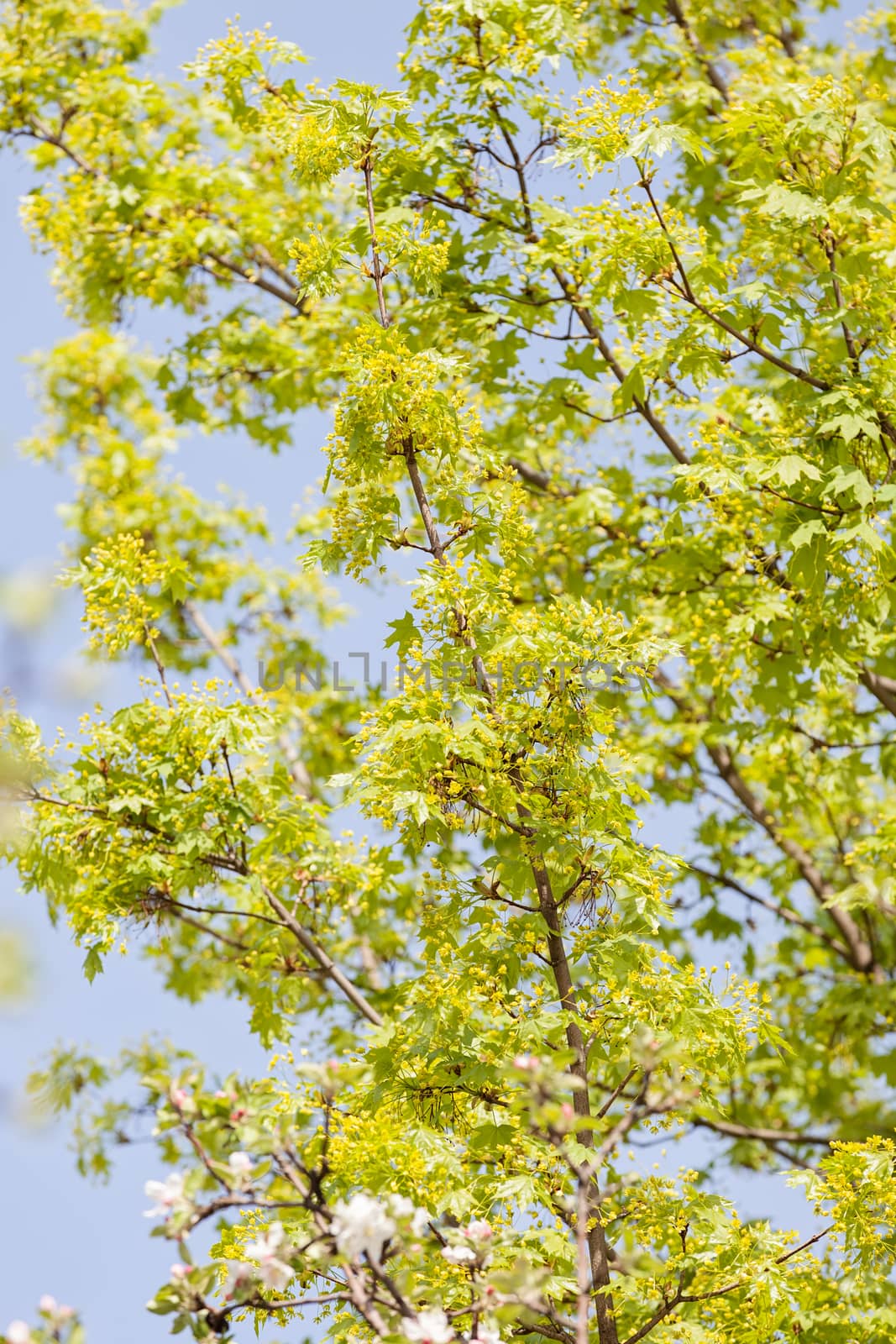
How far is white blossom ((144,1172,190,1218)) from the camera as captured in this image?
3.26 meters

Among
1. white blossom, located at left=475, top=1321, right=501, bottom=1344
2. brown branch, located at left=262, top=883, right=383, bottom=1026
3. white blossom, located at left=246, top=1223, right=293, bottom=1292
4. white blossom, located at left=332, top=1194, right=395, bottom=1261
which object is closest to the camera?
white blossom, located at left=332, top=1194, right=395, bottom=1261

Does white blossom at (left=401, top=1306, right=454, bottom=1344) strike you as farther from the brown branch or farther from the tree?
the brown branch

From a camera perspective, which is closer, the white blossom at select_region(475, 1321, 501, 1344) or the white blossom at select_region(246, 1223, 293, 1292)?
the white blossom at select_region(246, 1223, 293, 1292)

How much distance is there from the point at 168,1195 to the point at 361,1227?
1.59 feet

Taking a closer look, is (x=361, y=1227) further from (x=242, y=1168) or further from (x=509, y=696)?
(x=509, y=696)

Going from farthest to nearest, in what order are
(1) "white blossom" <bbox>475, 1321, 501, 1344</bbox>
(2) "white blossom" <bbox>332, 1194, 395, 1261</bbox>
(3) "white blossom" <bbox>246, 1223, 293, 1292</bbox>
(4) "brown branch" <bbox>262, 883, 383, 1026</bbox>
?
(4) "brown branch" <bbox>262, 883, 383, 1026</bbox> → (1) "white blossom" <bbox>475, 1321, 501, 1344</bbox> → (3) "white blossom" <bbox>246, 1223, 293, 1292</bbox> → (2) "white blossom" <bbox>332, 1194, 395, 1261</bbox>

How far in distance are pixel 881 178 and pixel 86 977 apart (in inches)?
255

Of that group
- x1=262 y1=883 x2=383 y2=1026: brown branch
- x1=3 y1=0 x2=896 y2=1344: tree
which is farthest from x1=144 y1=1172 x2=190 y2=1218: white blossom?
x1=262 y1=883 x2=383 y2=1026: brown branch

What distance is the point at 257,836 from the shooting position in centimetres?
738

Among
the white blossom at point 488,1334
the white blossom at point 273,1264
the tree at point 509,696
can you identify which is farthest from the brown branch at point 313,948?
the white blossom at point 273,1264

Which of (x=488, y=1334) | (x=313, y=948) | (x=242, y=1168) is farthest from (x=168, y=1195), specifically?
(x=313, y=948)

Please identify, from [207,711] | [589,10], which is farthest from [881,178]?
[207,711]

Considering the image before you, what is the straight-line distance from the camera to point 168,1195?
3.26 metres

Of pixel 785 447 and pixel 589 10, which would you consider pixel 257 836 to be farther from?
pixel 589 10
